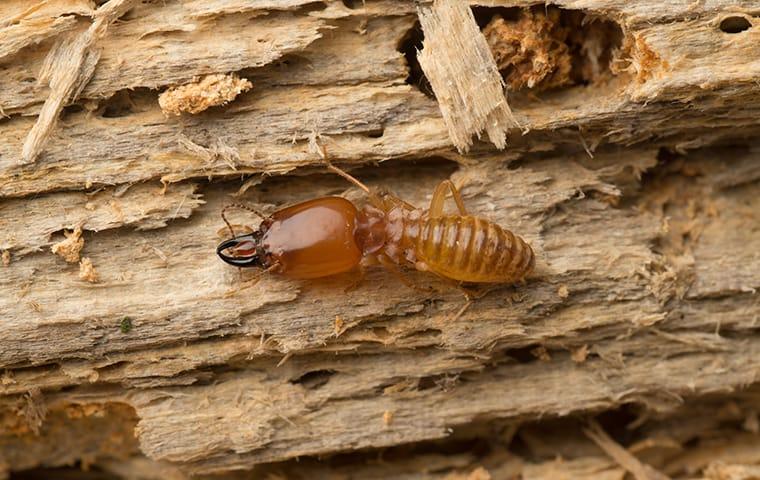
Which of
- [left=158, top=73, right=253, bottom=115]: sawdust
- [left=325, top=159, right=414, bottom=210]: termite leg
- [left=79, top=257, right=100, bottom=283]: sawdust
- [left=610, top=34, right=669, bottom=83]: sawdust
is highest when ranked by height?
[left=610, top=34, right=669, bottom=83]: sawdust

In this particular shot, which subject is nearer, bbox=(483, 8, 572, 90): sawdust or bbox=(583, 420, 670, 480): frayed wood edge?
bbox=(483, 8, 572, 90): sawdust

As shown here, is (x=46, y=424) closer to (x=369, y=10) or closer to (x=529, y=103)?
(x=369, y=10)

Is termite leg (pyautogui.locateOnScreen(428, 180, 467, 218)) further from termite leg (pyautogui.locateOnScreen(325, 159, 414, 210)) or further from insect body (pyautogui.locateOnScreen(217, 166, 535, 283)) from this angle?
termite leg (pyautogui.locateOnScreen(325, 159, 414, 210))

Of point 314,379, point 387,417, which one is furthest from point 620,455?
point 314,379

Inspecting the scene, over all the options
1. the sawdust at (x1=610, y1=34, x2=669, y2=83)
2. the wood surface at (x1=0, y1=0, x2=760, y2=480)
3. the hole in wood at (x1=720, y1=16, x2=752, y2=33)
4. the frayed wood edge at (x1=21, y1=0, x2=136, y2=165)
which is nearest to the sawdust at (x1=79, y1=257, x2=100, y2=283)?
the wood surface at (x1=0, y1=0, x2=760, y2=480)

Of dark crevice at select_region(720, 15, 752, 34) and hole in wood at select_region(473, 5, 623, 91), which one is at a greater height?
dark crevice at select_region(720, 15, 752, 34)

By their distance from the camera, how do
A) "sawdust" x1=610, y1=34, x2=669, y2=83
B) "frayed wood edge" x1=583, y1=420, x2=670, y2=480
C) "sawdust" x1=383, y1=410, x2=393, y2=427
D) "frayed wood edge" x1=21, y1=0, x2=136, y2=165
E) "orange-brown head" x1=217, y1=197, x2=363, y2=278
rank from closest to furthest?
"sawdust" x1=610, y1=34, x2=669, y2=83, "frayed wood edge" x1=21, y1=0, x2=136, y2=165, "orange-brown head" x1=217, y1=197, x2=363, y2=278, "sawdust" x1=383, y1=410, x2=393, y2=427, "frayed wood edge" x1=583, y1=420, x2=670, y2=480

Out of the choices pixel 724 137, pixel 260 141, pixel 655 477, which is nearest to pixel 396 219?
pixel 260 141

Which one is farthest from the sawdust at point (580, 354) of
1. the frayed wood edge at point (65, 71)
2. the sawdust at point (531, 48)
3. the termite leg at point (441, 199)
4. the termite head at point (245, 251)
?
the frayed wood edge at point (65, 71)
